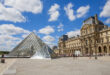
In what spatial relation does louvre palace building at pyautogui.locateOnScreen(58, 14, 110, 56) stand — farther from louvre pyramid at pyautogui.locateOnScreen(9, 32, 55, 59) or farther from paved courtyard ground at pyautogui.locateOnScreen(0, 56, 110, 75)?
paved courtyard ground at pyautogui.locateOnScreen(0, 56, 110, 75)

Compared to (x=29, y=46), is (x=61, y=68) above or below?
below

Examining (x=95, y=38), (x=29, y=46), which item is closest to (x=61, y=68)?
(x=29, y=46)

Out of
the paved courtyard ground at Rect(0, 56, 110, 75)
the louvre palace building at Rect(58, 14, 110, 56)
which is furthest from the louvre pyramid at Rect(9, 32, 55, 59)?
the louvre palace building at Rect(58, 14, 110, 56)

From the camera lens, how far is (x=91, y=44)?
5653cm

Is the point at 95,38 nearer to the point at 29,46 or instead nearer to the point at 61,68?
the point at 29,46

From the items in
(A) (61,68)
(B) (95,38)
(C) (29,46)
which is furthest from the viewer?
(B) (95,38)

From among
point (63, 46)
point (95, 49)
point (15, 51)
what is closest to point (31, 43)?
point (15, 51)

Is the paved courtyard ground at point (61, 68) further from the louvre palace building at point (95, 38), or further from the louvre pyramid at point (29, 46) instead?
the louvre palace building at point (95, 38)

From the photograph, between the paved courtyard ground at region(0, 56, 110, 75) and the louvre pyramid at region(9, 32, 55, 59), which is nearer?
the paved courtyard ground at region(0, 56, 110, 75)

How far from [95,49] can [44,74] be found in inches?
1961

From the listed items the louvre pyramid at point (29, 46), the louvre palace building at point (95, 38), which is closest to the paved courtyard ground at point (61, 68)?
the louvre pyramid at point (29, 46)

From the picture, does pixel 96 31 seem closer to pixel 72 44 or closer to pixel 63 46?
pixel 72 44

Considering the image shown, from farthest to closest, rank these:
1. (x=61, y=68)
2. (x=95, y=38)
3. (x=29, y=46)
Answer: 1. (x=95, y=38)
2. (x=29, y=46)
3. (x=61, y=68)

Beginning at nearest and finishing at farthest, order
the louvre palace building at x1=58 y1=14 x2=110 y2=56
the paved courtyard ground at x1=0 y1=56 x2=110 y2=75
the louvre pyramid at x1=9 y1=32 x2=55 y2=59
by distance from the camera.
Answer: the paved courtyard ground at x1=0 y1=56 x2=110 y2=75 → the louvre pyramid at x1=9 y1=32 x2=55 y2=59 → the louvre palace building at x1=58 y1=14 x2=110 y2=56
